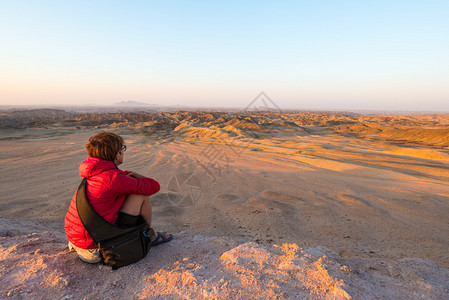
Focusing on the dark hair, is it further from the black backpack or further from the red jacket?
the black backpack

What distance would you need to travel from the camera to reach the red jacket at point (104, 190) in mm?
1855

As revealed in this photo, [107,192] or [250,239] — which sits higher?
[107,192]

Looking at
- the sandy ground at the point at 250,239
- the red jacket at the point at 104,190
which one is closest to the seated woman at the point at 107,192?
the red jacket at the point at 104,190

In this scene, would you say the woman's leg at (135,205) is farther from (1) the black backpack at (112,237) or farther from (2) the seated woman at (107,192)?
(1) the black backpack at (112,237)

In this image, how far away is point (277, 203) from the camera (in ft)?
16.2

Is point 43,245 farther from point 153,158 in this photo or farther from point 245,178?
point 153,158

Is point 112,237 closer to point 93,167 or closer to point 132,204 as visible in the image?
point 132,204

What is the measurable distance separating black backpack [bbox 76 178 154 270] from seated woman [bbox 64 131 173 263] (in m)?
0.05

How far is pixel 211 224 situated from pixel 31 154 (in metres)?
12.6

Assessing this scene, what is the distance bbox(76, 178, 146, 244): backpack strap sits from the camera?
1.86 metres

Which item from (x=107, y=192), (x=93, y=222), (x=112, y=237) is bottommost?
(x=112, y=237)

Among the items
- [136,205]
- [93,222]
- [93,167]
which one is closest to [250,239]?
[136,205]

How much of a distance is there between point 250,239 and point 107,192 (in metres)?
2.27

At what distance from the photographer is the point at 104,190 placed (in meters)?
1.86
